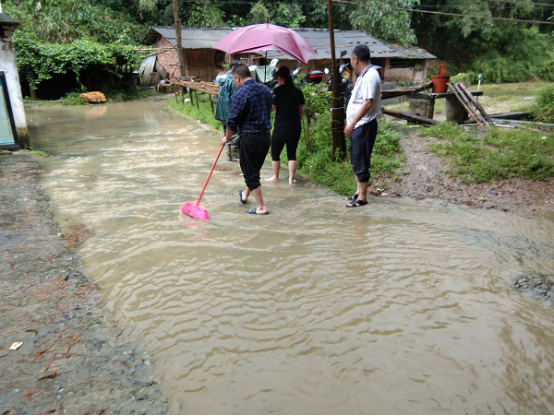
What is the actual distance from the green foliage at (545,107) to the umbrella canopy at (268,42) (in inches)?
232

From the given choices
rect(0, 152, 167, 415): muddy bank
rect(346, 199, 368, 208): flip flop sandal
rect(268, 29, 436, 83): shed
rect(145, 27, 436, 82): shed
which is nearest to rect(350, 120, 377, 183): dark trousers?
rect(346, 199, 368, 208): flip flop sandal

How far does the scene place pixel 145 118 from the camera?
612 inches

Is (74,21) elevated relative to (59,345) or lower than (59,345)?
elevated

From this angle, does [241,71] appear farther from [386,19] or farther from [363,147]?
[386,19]

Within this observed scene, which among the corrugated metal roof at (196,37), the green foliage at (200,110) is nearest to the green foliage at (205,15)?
the corrugated metal roof at (196,37)

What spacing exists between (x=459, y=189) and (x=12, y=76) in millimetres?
8501

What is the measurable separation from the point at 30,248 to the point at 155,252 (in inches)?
51.4

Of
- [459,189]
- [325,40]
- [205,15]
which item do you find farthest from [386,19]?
[459,189]

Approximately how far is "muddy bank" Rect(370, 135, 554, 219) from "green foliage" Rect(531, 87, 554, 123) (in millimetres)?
4378

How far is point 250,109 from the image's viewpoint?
4.83 m

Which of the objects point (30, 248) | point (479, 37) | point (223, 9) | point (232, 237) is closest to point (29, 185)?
point (30, 248)

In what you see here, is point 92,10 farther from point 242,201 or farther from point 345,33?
point 242,201

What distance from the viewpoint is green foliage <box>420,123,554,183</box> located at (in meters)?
5.75

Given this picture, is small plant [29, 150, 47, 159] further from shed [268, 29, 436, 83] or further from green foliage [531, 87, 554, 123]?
shed [268, 29, 436, 83]
